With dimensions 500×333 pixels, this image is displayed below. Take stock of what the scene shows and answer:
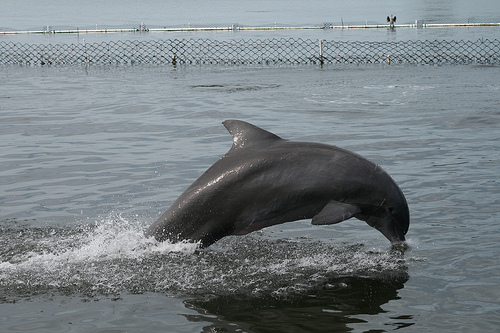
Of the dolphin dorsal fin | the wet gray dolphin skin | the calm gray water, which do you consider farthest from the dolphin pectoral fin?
the dolphin dorsal fin

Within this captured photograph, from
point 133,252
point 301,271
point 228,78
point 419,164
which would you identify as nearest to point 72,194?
point 133,252

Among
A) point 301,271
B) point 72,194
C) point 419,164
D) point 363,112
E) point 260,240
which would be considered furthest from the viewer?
point 363,112

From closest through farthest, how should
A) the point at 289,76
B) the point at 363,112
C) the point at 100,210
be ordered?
1. the point at 100,210
2. the point at 363,112
3. the point at 289,76

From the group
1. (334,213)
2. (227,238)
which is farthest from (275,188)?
(227,238)

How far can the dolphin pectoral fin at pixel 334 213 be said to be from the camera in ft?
26.3

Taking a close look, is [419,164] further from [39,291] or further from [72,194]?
[39,291]

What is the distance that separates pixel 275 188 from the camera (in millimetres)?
8477

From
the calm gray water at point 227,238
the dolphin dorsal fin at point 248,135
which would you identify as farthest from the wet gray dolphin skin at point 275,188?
the calm gray water at point 227,238

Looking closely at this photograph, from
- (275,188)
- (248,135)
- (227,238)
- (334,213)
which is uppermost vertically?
(248,135)

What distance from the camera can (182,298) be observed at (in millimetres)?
8055

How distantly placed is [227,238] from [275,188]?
1947mm

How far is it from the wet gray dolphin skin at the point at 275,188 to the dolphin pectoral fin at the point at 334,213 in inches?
1.8

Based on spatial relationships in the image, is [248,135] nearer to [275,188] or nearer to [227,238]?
[275,188]

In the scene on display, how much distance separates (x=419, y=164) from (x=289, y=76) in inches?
798
